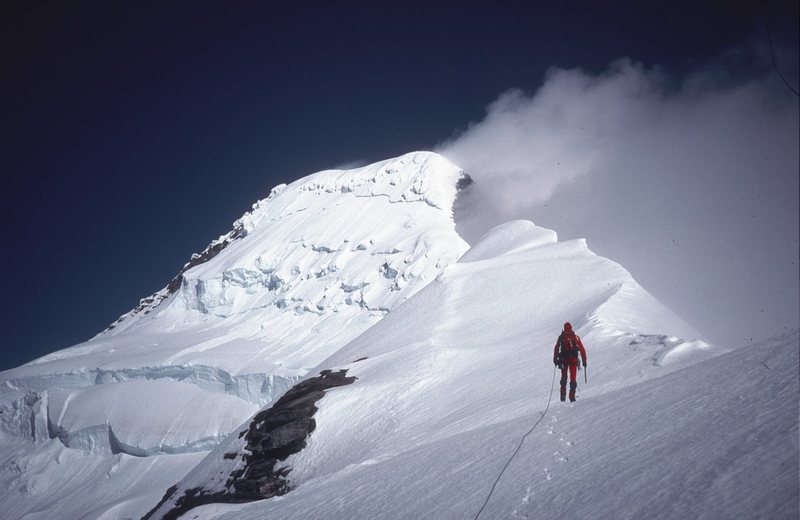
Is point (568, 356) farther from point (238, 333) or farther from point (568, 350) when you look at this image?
point (238, 333)

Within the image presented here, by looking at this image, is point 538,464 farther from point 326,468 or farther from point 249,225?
point 249,225

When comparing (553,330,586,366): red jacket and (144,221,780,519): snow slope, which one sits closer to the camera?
(144,221,780,519): snow slope

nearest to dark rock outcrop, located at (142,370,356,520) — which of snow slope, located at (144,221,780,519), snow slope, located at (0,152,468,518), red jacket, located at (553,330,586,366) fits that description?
snow slope, located at (144,221,780,519)

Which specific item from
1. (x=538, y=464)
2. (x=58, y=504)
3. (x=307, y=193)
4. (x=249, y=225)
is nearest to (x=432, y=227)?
(x=307, y=193)

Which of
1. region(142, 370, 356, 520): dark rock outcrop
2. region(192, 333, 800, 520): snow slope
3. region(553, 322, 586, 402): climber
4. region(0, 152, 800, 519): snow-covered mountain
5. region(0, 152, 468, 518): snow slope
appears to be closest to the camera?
region(192, 333, 800, 520): snow slope

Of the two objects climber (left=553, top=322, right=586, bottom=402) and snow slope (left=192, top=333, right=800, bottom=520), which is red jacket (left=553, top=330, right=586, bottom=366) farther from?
snow slope (left=192, top=333, right=800, bottom=520)

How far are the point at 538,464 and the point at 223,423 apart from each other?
44372 mm

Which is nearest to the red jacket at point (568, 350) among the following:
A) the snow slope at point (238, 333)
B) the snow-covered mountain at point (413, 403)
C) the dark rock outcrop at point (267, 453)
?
the snow-covered mountain at point (413, 403)

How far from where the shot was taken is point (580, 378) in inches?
476

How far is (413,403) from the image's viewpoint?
16.0 m

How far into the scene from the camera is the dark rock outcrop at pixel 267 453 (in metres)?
15.7

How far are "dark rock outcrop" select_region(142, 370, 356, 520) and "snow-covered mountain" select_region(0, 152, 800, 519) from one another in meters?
0.11

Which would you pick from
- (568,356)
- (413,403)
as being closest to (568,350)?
(568,356)

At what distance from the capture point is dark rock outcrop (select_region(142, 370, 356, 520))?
618 inches
